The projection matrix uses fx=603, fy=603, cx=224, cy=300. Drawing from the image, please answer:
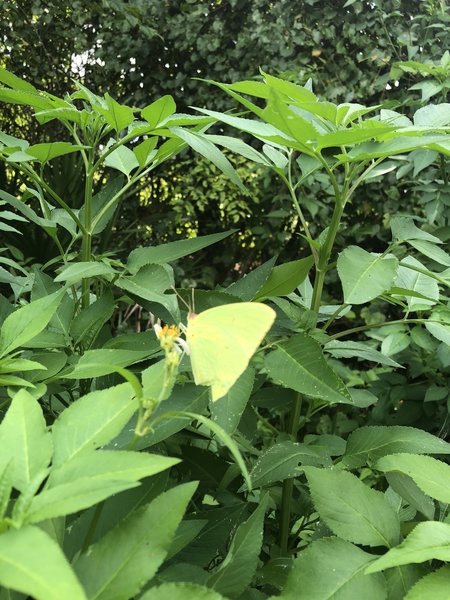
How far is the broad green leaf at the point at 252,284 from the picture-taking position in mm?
750

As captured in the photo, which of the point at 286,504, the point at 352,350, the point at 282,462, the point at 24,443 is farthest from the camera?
the point at 352,350

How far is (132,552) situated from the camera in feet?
1.30

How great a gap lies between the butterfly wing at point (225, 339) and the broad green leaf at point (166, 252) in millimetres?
230

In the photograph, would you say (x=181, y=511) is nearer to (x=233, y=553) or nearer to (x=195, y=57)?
(x=233, y=553)

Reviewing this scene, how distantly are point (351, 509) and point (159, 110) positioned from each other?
19.0 inches

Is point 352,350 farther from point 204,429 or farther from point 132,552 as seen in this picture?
point 132,552

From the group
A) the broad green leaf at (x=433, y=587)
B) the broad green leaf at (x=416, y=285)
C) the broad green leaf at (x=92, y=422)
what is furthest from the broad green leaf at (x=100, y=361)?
the broad green leaf at (x=416, y=285)

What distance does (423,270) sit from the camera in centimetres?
75

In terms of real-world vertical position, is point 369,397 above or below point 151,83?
below

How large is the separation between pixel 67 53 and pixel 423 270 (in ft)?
14.1

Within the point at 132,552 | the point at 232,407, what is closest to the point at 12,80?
the point at 232,407

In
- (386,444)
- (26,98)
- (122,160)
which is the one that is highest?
(26,98)

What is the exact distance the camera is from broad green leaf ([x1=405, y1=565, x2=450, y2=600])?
446mm

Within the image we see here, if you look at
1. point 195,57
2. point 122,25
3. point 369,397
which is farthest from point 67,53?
point 369,397
